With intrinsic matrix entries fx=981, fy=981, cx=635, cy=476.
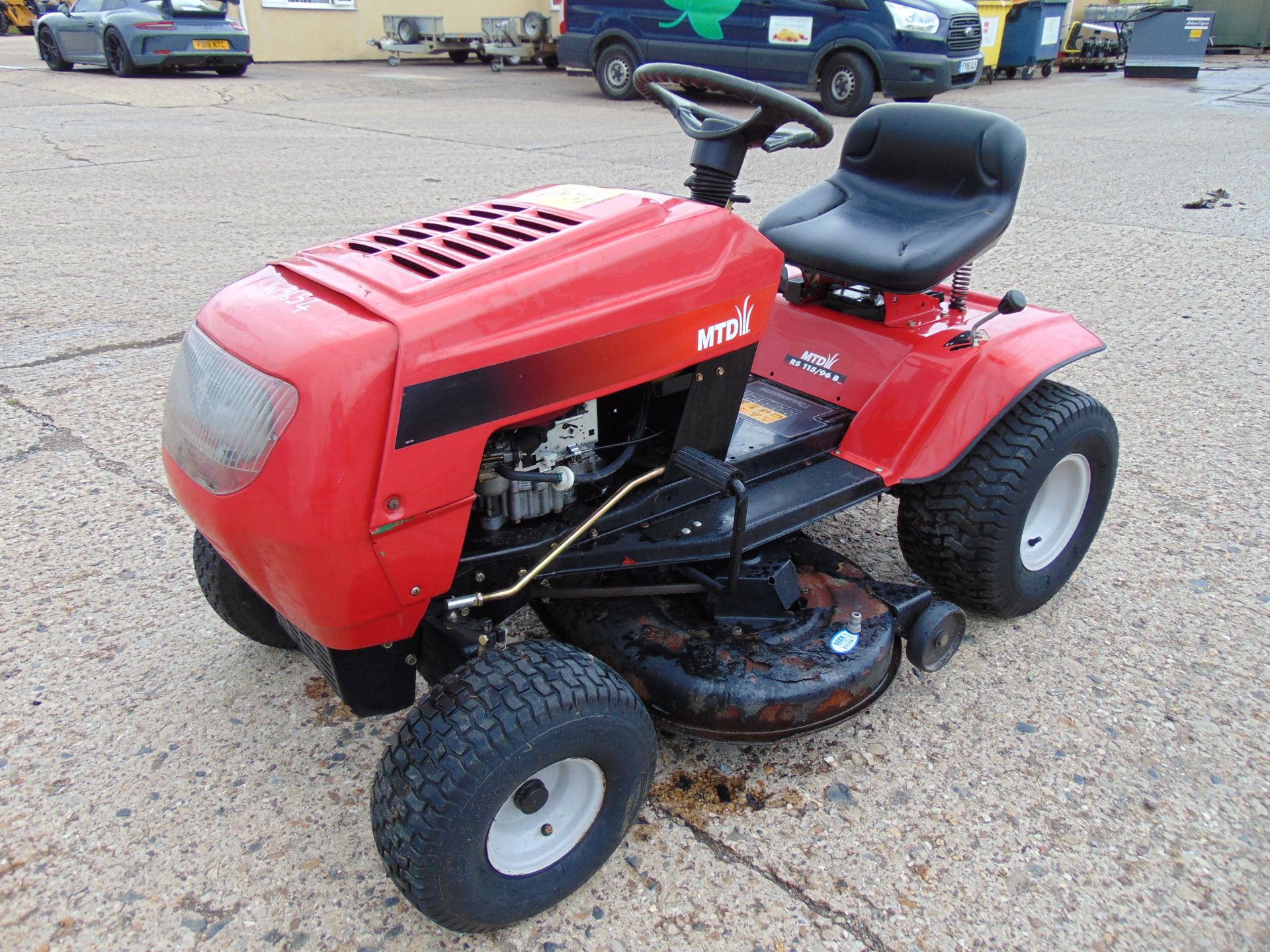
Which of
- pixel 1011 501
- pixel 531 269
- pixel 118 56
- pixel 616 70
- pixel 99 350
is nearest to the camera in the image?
pixel 531 269

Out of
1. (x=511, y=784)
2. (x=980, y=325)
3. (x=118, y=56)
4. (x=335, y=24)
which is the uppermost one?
(x=980, y=325)

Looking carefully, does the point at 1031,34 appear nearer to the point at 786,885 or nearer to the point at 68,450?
the point at 68,450

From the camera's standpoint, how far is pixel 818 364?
265cm

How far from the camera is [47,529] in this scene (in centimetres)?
288

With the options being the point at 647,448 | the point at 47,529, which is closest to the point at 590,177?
the point at 47,529

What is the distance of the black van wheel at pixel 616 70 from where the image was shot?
1174cm

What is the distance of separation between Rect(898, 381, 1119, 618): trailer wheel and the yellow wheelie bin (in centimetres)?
1382

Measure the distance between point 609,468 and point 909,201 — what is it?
1402 millimetres

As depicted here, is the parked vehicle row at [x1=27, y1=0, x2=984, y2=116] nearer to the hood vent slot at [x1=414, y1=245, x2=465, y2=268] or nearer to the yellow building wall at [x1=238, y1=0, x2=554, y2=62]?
the yellow building wall at [x1=238, y1=0, x2=554, y2=62]

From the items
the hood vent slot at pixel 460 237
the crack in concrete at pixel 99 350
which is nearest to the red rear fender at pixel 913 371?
the hood vent slot at pixel 460 237

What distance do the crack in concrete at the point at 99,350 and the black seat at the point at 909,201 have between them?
282 centimetres

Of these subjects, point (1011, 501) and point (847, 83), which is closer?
point (1011, 501)

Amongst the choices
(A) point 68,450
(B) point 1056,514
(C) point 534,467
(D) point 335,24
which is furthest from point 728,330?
(D) point 335,24

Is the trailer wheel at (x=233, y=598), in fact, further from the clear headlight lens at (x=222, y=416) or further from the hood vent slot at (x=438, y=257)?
the hood vent slot at (x=438, y=257)
